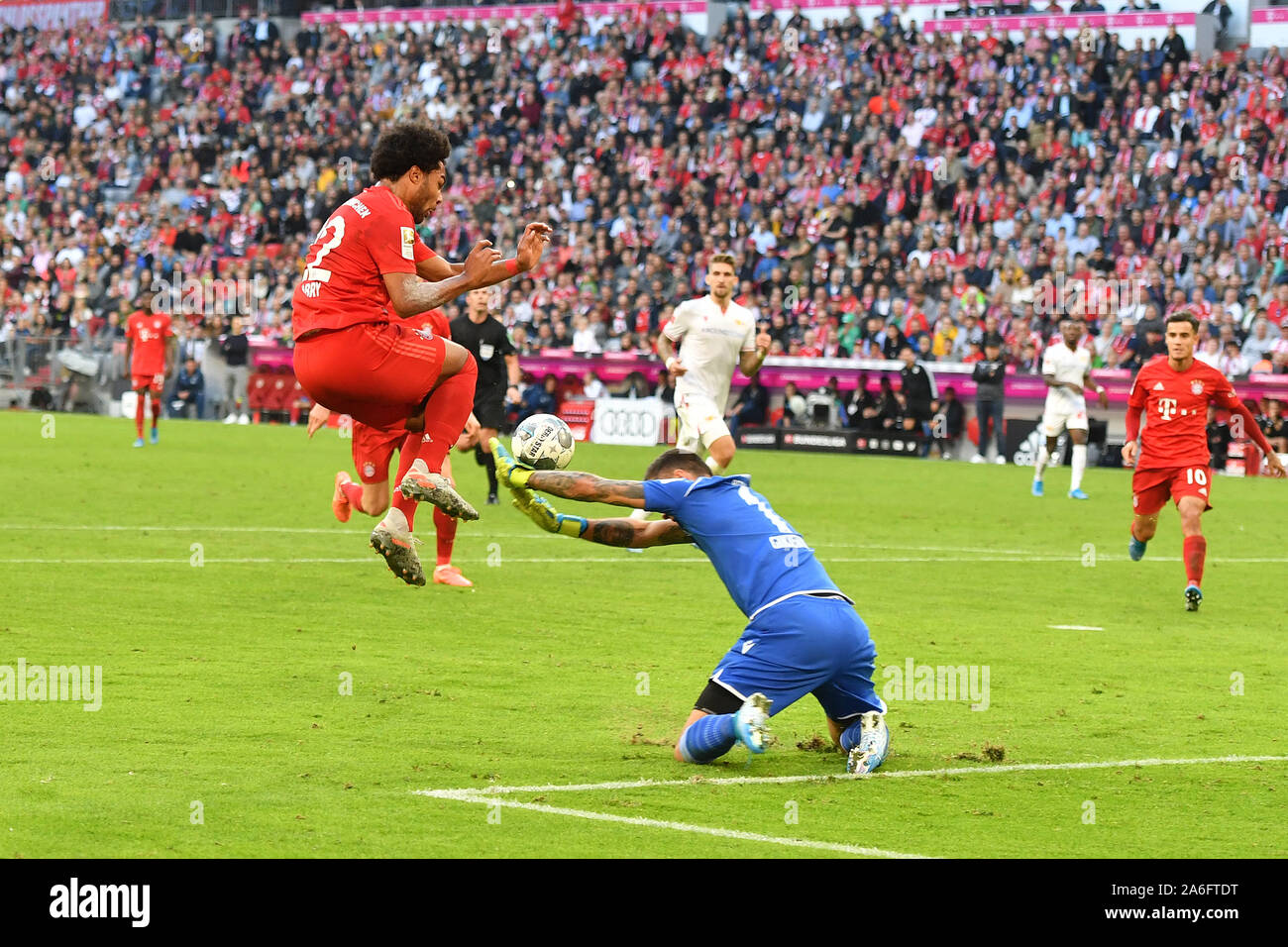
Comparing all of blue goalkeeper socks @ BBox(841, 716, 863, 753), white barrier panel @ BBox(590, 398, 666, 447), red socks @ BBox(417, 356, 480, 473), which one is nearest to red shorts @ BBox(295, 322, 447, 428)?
red socks @ BBox(417, 356, 480, 473)

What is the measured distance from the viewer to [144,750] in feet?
26.5

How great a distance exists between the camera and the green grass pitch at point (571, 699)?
270 inches

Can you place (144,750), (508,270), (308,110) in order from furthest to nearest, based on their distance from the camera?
(308,110), (508,270), (144,750)

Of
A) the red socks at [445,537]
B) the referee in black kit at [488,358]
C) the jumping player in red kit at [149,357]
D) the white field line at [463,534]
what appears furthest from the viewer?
the jumping player in red kit at [149,357]

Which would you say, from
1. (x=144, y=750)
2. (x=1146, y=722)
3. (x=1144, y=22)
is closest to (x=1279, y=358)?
(x=1144, y=22)

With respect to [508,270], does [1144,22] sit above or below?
above

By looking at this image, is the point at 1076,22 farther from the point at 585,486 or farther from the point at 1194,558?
the point at 585,486

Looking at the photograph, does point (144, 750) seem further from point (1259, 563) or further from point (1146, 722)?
point (1259, 563)

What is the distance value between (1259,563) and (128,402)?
2807cm

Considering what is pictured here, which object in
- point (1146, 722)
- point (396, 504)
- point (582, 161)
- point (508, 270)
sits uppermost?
point (582, 161)

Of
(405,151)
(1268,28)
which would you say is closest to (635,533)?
(405,151)

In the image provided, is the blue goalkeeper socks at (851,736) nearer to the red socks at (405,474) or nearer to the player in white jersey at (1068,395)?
the red socks at (405,474)

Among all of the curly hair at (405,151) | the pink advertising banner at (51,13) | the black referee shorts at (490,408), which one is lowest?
the black referee shorts at (490,408)

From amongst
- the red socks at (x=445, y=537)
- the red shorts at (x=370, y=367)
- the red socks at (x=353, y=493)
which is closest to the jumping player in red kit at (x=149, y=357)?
the red socks at (x=445, y=537)
